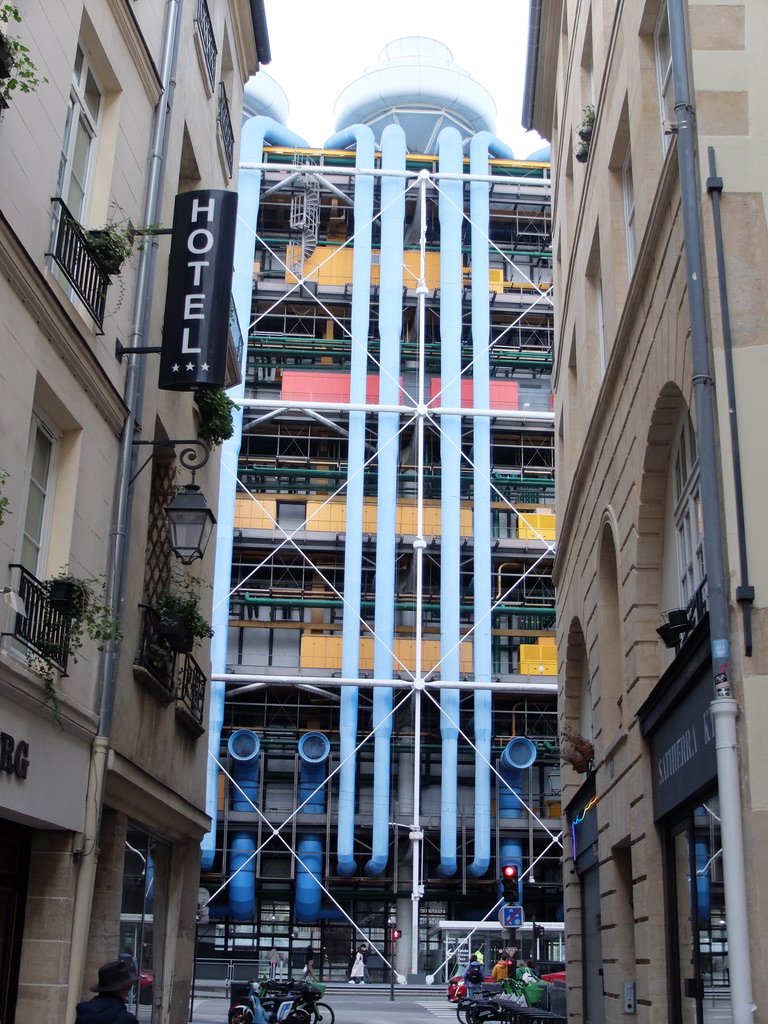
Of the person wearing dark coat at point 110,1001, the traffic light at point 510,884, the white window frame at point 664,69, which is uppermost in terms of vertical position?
the white window frame at point 664,69

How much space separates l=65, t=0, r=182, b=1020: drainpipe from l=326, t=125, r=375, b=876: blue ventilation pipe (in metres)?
25.3

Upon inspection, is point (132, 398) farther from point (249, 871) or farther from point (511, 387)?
point (511, 387)

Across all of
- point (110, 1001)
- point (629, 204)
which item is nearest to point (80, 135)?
point (629, 204)

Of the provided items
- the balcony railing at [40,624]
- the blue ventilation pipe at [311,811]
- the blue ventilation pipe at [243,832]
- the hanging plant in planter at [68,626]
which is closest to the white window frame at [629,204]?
the hanging plant in planter at [68,626]

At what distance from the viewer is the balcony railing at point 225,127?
18.0m

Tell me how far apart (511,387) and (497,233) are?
7.66m

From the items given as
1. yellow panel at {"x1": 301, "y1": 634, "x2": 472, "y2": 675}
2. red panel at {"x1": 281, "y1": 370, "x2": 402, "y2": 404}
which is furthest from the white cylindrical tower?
yellow panel at {"x1": 301, "y1": 634, "x2": 472, "y2": 675}

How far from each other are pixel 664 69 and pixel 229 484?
27913 millimetres

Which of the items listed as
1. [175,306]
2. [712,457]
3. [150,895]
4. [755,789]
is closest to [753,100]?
[712,457]

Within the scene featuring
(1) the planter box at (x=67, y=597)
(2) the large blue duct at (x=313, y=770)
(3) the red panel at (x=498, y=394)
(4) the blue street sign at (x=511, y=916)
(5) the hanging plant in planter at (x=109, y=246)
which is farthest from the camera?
(3) the red panel at (x=498, y=394)

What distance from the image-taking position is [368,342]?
1679 inches

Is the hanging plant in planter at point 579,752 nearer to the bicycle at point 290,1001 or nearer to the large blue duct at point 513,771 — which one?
the bicycle at point 290,1001

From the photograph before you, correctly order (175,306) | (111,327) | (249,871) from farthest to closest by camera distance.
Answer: (249,871) → (175,306) → (111,327)

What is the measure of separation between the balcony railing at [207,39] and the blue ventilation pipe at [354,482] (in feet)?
73.8
